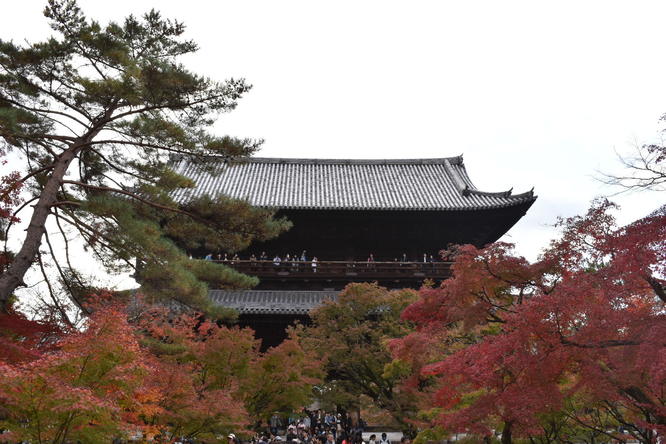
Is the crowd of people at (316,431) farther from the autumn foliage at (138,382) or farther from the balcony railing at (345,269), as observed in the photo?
the balcony railing at (345,269)

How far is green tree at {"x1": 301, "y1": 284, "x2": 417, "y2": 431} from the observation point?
627 inches

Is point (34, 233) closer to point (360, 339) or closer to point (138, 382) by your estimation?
point (138, 382)

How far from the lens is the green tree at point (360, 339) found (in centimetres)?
1592

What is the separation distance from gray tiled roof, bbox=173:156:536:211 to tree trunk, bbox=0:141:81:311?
12424 mm

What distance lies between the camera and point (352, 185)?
2852 cm

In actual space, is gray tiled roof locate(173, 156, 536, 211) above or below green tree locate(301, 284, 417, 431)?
above

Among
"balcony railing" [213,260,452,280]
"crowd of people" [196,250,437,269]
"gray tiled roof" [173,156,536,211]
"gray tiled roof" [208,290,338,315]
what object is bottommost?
"gray tiled roof" [208,290,338,315]

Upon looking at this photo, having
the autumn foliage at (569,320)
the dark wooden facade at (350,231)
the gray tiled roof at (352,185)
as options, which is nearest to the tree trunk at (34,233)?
the autumn foliage at (569,320)

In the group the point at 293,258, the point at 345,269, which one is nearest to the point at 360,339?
the point at 345,269

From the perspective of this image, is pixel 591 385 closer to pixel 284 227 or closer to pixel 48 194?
pixel 284 227

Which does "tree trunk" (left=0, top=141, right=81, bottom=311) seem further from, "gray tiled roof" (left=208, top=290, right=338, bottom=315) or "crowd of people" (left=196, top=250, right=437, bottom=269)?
"crowd of people" (left=196, top=250, right=437, bottom=269)

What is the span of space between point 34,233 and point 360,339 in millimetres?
9412

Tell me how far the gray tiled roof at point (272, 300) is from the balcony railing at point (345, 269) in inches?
27.3

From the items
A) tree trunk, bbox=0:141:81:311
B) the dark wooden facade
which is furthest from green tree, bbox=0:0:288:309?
the dark wooden facade
